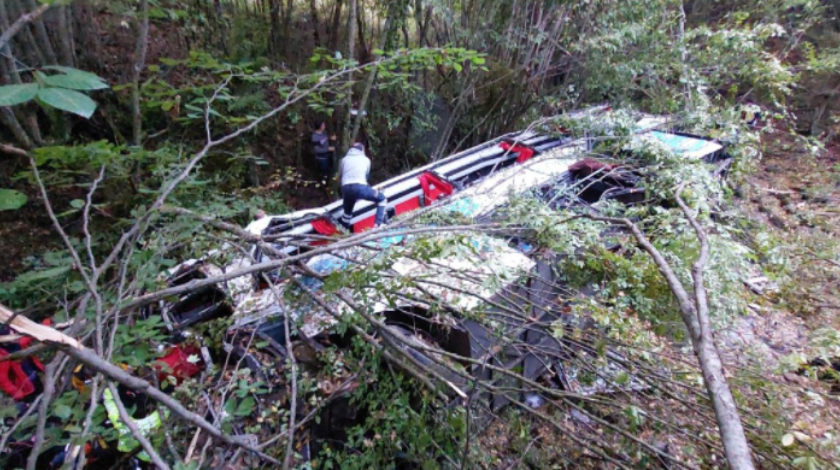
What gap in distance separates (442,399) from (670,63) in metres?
5.84

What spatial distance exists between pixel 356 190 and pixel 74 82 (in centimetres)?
352

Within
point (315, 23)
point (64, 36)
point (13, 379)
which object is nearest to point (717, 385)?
point (13, 379)

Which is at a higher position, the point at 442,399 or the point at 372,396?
the point at 442,399

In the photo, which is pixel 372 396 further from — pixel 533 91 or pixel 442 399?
pixel 533 91

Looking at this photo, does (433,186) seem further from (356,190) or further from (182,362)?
(182,362)

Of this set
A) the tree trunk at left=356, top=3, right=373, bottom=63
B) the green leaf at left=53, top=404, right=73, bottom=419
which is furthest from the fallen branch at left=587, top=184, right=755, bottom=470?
the tree trunk at left=356, top=3, right=373, bottom=63

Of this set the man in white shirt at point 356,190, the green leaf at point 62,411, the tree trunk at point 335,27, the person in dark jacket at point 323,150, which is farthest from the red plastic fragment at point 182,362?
the tree trunk at point 335,27

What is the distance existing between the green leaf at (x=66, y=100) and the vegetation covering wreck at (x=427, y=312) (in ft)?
3.82

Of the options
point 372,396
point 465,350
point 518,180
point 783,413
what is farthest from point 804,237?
point 372,396

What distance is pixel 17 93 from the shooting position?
852mm

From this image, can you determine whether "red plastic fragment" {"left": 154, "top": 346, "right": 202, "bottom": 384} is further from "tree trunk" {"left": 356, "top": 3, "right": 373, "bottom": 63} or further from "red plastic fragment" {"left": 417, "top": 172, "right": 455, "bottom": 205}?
"tree trunk" {"left": 356, "top": 3, "right": 373, "bottom": 63}

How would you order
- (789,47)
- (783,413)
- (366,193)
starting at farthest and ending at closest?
(789,47) → (366,193) → (783,413)

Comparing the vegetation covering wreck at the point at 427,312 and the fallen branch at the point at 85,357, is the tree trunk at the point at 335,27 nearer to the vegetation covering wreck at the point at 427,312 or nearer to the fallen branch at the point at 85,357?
the vegetation covering wreck at the point at 427,312

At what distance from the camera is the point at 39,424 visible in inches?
42.4
